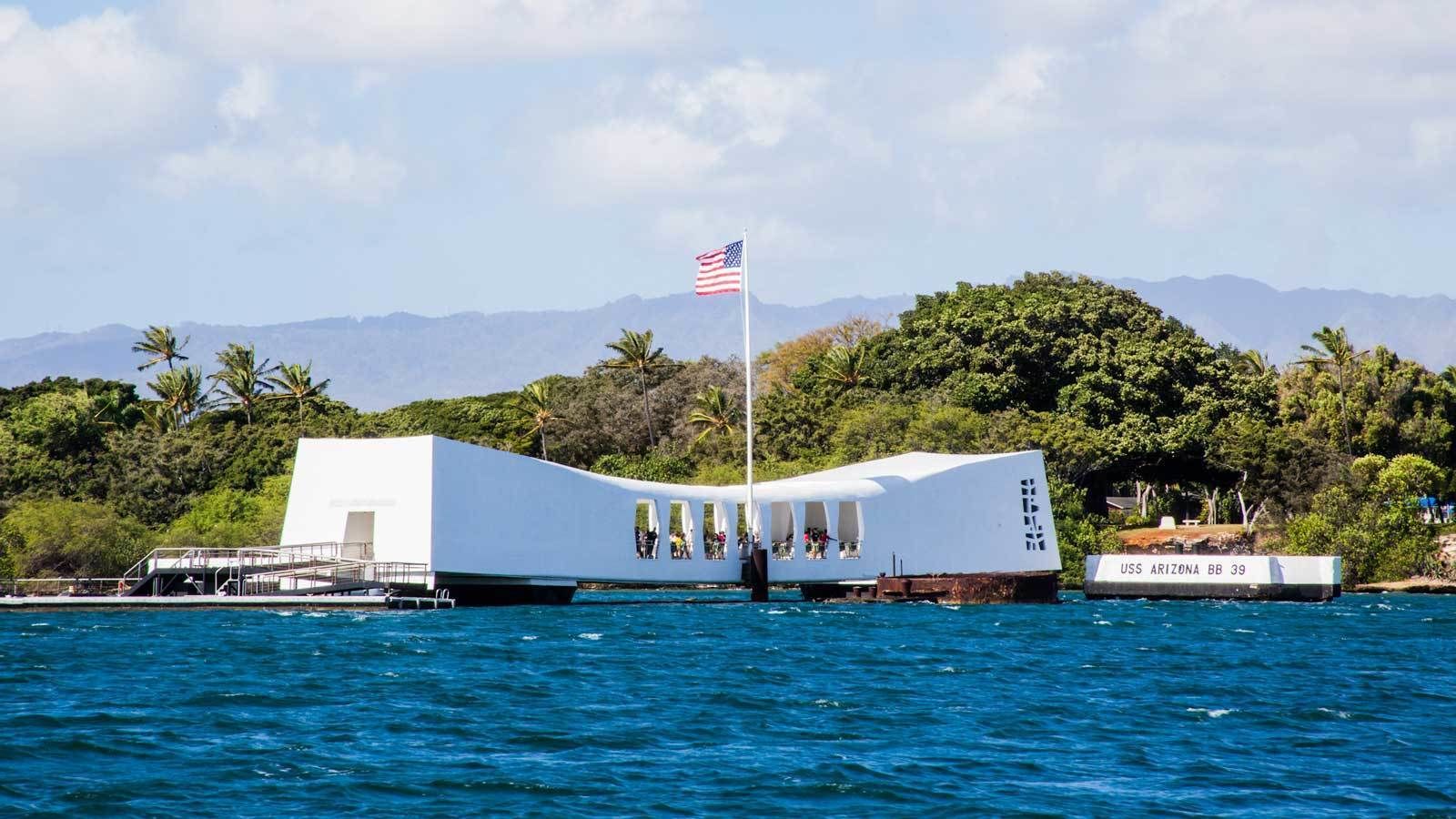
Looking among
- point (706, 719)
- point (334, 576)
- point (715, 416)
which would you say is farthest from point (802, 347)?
point (706, 719)

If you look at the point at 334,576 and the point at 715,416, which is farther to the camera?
the point at 715,416

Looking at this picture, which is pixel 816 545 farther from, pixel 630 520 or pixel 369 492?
pixel 369 492

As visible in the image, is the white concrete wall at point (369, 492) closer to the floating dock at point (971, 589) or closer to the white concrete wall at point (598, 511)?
the white concrete wall at point (598, 511)

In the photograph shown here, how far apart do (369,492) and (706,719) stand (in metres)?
23.0

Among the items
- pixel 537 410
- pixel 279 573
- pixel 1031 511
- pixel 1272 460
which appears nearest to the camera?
pixel 279 573

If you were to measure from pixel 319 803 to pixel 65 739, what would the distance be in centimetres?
515

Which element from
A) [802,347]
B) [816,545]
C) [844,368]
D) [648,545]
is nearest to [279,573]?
[648,545]

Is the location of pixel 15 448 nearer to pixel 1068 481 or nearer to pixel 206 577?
pixel 206 577

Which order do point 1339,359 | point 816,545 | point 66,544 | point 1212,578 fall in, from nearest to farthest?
point 816,545
point 1212,578
point 66,544
point 1339,359

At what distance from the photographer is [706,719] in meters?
24.1

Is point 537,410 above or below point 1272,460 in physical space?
above

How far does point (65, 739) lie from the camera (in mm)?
21203

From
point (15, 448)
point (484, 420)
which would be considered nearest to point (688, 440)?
point (484, 420)

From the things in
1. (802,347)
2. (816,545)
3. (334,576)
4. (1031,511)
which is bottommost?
(334,576)
